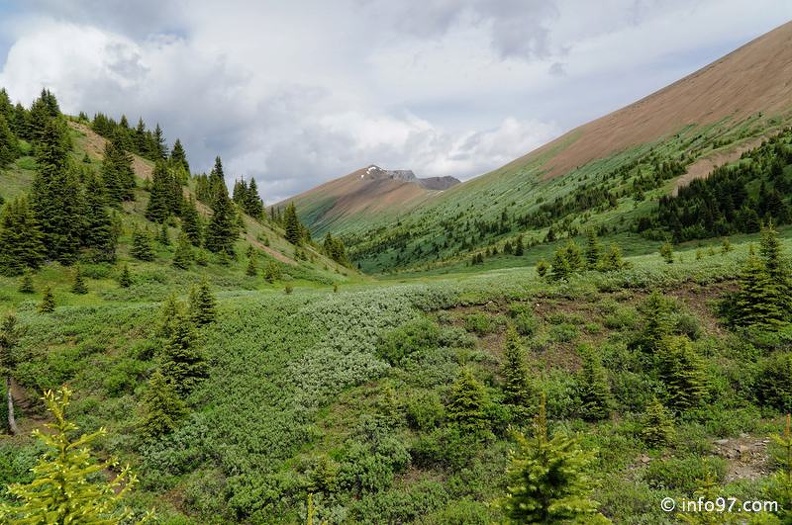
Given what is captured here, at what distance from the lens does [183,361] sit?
2530 cm

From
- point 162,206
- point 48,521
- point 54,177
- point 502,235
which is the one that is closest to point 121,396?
point 48,521

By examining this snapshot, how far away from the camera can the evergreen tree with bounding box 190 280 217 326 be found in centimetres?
3111

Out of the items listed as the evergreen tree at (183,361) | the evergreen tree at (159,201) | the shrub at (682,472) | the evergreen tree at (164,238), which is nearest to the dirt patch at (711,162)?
the shrub at (682,472)

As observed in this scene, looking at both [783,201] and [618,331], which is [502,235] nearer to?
[783,201]

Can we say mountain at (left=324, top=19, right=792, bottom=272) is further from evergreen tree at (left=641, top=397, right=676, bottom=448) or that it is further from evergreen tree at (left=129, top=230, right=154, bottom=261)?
evergreen tree at (left=129, top=230, right=154, bottom=261)

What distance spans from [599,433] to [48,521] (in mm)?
18757

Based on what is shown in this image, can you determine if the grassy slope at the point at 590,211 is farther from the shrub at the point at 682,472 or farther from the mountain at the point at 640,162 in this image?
the shrub at the point at 682,472

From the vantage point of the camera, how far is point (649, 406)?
17.8 meters

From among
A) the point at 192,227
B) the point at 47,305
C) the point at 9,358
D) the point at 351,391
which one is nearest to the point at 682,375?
the point at 351,391

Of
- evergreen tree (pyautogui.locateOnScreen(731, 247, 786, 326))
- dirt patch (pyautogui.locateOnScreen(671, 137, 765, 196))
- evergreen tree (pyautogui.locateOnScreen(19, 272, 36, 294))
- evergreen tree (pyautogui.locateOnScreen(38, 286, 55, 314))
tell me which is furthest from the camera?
dirt patch (pyautogui.locateOnScreen(671, 137, 765, 196))

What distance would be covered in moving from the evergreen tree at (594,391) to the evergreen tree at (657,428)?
1.85 m

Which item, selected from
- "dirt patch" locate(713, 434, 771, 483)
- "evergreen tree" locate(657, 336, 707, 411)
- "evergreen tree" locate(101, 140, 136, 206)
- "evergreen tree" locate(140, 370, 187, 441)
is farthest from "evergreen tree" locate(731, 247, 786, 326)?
"evergreen tree" locate(101, 140, 136, 206)

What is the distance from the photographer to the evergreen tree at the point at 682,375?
60.8ft

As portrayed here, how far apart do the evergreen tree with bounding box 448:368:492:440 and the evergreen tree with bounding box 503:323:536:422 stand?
127 centimetres
